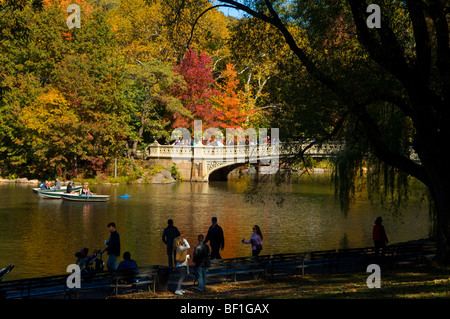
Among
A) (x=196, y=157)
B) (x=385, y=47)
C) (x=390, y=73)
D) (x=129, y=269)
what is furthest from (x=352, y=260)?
(x=196, y=157)

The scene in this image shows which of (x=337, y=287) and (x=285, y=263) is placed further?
(x=285, y=263)

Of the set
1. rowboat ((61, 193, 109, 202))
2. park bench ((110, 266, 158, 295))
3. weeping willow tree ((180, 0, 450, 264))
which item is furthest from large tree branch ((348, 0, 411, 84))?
rowboat ((61, 193, 109, 202))

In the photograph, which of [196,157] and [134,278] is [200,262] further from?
[196,157]

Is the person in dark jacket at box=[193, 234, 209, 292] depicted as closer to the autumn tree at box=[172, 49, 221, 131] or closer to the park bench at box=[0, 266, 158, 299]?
the park bench at box=[0, 266, 158, 299]

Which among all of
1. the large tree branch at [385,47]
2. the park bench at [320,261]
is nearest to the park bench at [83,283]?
the park bench at [320,261]

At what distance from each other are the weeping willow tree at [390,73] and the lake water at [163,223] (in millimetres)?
6572

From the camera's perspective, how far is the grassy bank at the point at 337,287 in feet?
36.7

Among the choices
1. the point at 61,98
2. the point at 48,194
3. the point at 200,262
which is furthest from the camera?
the point at 61,98

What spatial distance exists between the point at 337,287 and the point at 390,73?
20.0ft

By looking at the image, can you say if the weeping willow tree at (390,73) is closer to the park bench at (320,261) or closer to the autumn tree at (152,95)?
the park bench at (320,261)

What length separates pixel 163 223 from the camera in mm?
29078

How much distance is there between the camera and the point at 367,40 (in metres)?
13.5
